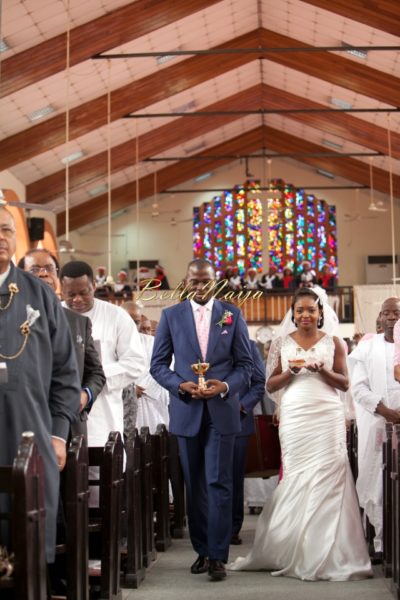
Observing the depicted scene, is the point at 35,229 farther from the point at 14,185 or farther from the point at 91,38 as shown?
the point at 91,38

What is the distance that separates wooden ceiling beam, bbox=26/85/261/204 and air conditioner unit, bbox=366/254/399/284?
353 inches

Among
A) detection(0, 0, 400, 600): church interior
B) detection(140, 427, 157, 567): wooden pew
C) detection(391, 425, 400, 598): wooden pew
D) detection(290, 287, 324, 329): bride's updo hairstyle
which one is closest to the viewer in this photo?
detection(391, 425, 400, 598): wooden pew

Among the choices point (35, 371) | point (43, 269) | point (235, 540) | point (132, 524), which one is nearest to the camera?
point (35, 371)

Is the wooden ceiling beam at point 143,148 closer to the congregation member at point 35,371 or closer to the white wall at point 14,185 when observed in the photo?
the white wall at point 14,185

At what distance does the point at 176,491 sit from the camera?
9.19 meters

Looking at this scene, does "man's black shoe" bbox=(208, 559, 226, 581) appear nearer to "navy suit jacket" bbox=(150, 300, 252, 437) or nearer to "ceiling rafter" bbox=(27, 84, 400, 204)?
"navy suit jacket" bbox=(150, 300, 252, 437)

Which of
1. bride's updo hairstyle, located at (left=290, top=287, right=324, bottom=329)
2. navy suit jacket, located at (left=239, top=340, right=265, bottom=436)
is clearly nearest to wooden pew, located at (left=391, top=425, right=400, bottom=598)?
bride's updo hairstyle, located at (left=290, top=287, right=324, bottom=329)

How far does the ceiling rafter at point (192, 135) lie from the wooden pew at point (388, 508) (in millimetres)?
21947

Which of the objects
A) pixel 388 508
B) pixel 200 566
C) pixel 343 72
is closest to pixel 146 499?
pixel 200 566

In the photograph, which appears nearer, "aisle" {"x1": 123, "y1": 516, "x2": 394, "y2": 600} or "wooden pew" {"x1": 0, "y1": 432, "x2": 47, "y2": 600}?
"wooden pew" {"x1": 0, "y1": 432, "x2": 47, "y2": 600}

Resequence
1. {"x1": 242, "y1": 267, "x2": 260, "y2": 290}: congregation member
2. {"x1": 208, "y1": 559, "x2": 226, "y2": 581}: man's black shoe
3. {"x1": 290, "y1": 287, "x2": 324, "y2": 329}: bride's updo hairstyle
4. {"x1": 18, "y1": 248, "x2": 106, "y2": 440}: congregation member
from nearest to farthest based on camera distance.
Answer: {"x1": 18, "y1": 248, "x2": 106, "y2": 440}: congregation member, {"x1": 208, "y1": 559, "x2": 226, "y2": 581}: man's black shoe, {"x1": 290, "y1": 287, "x2": 324, "y2": 329}: bride's updo hairstyle, {"x1": 242, "y1": 267, "x2": 260, "y2": 290}: congregation member

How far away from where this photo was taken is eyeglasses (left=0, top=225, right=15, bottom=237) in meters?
3.84

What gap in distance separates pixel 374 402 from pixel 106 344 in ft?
7.05

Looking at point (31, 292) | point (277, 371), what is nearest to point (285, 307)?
point (277, 371)
